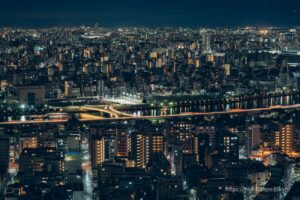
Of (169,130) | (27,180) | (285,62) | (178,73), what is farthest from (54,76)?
(27,180)

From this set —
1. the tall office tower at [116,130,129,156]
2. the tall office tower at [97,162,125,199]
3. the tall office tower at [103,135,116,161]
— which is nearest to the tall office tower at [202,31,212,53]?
the tall office tower at [116,130,129,156]

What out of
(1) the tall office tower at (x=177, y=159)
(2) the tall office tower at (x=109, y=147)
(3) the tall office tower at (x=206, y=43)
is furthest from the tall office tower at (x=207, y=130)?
(3) the tall office tower at (x=206, y=43)

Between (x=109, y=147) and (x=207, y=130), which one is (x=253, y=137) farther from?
(x=109, y=147)

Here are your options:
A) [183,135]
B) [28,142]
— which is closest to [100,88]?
[183,135]

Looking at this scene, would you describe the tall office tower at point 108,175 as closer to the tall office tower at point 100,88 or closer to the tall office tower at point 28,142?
the tall office tower at point 28,142

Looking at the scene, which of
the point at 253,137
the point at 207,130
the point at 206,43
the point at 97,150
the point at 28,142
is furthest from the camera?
the point at 206,43

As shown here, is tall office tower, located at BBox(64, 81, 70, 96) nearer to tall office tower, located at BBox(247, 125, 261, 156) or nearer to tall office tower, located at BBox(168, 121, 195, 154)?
tall office tower, located at BBox(168, 121, 195, 154)
